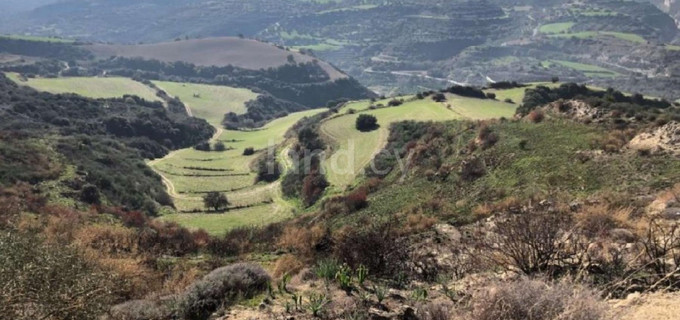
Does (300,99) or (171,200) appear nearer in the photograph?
(171,200)

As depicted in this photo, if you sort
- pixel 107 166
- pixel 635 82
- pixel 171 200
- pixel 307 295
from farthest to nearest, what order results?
1. pixel 635 82
2. pixel 107 166
3. pixel 171 200
4. pixel 307 295

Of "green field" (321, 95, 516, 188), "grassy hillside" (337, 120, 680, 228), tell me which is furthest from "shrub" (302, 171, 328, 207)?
"grassy hillside" (337, 120, 680, 228)

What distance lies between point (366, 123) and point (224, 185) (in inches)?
661

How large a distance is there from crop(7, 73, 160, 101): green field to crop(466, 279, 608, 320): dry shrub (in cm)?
11441

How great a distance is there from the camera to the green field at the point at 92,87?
106 metres

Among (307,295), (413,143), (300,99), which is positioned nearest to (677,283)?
(307,295)

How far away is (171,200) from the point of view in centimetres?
4850

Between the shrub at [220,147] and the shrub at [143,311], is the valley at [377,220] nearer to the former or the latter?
the shrub at [143,311]

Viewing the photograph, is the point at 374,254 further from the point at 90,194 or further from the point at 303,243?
the point at 90,194

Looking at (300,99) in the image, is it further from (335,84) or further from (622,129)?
(622,129)

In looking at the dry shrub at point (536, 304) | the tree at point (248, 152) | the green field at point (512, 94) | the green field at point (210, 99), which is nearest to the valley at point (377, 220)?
the dry shrub at point (536, 304)

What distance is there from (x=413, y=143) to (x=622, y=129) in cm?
1823

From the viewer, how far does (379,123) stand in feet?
177

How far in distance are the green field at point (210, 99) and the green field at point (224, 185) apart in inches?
1457
